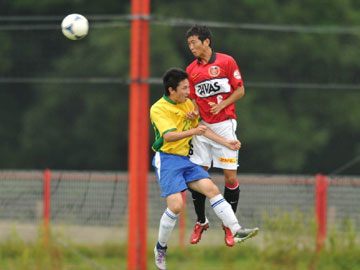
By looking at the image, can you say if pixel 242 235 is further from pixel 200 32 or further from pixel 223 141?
pixel 200 32

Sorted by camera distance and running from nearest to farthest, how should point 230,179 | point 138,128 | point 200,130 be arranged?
point 200,130 → point 230,179 → point 138,128

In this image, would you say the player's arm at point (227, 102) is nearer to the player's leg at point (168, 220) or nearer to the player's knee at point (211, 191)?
the player's knee at point (211, 191)

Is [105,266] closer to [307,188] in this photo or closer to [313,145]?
[307,188]

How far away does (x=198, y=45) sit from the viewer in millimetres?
6852

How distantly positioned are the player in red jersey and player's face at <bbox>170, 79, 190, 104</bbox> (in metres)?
0.17

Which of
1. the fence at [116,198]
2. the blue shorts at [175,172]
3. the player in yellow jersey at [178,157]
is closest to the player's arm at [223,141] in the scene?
the player in yellow jersey at [178,157]

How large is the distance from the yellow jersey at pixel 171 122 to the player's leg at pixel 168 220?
1.15ft

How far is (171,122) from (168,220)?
29.9 inches

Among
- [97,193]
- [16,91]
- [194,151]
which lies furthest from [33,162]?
[194,151]

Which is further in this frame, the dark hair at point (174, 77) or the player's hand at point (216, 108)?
the player's hand at point (216, 108)

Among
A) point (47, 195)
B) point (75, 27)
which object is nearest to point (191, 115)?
point (75, 27)

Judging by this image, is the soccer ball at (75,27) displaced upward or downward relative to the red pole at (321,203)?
upward

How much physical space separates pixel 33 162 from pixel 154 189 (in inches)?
428

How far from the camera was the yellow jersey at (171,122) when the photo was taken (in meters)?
6.81
